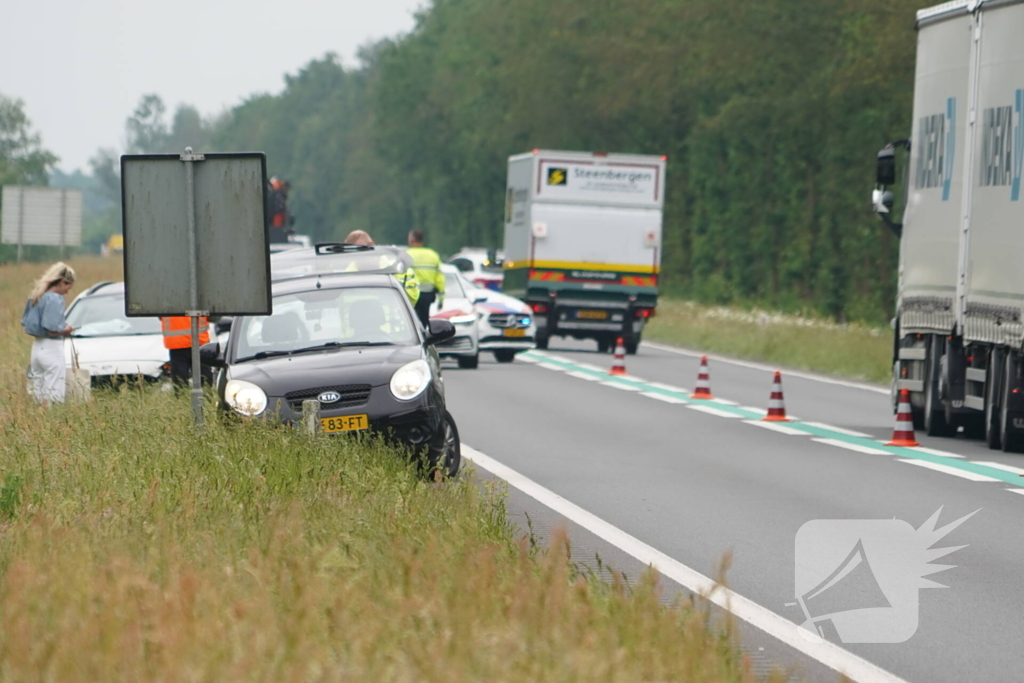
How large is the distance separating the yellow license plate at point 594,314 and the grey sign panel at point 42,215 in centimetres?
1290

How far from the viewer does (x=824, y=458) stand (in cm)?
1620

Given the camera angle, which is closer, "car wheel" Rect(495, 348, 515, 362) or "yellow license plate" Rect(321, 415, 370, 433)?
"yellow license plate" Rect(321, 415, 370, 433)

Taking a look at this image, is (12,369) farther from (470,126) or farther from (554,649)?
(470,126)

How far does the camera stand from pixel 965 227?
17.5m

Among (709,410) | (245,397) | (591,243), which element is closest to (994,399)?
(709,410)

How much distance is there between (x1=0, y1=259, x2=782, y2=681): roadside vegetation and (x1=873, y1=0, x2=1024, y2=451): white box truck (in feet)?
23.8

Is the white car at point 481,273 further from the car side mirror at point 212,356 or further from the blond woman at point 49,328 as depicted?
the car side mirror at point 212,356

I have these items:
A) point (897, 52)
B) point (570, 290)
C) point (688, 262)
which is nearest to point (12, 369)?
point (570, 290)

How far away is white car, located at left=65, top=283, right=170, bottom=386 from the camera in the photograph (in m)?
20.1

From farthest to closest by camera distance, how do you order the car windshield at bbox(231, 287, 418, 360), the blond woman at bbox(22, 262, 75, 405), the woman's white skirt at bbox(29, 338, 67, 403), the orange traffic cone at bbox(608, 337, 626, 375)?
1. the orange traffic cone at bbox(608, 337, 626, 375)
2. the woman's white skirt at bbox(29, 338, 67, 403)
3. the blond woman at bbox(22, 262, 75, 405)
4. the car windshield at bbox(231, 287, 418, 360)

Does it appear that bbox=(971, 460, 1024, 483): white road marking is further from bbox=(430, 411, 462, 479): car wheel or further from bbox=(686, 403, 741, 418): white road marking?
bbox=(686, 403, 741, 418): white road marking

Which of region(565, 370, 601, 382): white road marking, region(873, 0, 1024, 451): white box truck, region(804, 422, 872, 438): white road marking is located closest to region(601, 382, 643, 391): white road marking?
region(565, 370, 601, 382): white road marking

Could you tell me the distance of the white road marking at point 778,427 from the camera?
62.1 ft

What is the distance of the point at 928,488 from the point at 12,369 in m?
10.4
